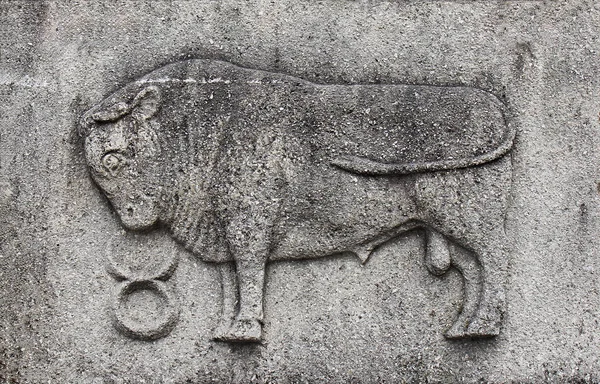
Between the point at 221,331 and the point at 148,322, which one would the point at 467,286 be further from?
the point at 148,322

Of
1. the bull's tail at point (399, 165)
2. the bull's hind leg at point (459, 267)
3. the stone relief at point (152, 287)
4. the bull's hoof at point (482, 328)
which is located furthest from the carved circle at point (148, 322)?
the bull's hoof at point (482, 328)

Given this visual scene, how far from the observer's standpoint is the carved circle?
329 cm

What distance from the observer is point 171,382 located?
3.30 meters

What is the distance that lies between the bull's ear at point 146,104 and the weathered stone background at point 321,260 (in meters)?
0.18

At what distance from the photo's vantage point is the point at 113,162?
3.25 m

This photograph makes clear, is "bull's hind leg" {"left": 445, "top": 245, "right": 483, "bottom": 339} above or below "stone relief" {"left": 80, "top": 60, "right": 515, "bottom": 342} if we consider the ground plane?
below

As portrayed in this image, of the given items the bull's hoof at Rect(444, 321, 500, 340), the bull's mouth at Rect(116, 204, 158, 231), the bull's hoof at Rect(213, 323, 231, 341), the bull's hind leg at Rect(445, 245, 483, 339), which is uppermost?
the bull's mouth at Rect(116, 204, 158, 231)

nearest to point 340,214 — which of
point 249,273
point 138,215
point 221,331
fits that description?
point 249,273

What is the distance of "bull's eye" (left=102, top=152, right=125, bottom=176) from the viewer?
3252mm

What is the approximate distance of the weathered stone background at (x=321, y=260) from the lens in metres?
3.32

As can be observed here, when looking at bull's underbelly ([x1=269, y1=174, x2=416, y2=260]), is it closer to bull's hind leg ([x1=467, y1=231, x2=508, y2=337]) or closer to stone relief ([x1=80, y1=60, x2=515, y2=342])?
stone relief ([x1=80, y1=60, x2=515, y2=342])

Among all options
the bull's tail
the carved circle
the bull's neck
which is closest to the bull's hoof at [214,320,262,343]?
the carved circle

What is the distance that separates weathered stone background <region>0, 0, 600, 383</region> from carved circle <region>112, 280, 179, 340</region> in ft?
0.18

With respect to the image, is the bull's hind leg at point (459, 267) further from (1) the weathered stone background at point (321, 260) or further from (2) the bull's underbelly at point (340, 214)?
(2) the bull's underbelly at point (340, 214)
